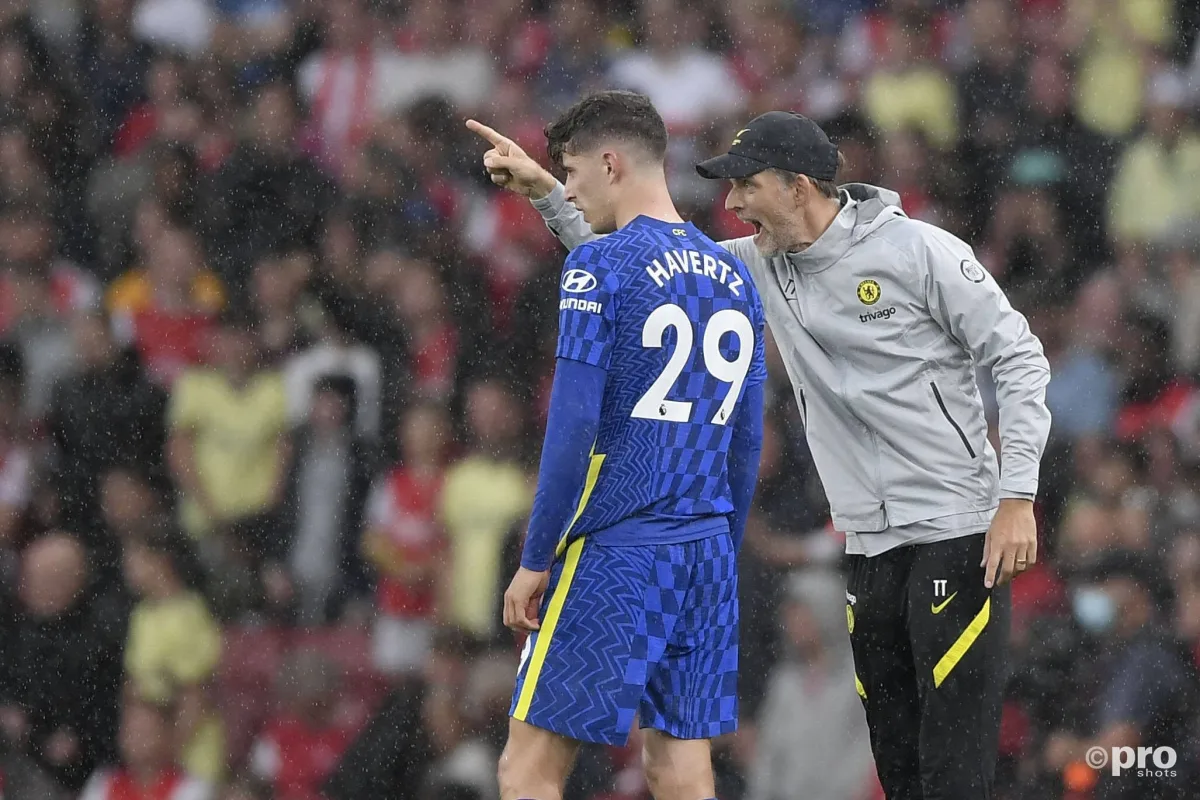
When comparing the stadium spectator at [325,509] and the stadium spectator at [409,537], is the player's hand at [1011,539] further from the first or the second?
the stadium spectator at [325,509]

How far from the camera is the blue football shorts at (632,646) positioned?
11.0ft

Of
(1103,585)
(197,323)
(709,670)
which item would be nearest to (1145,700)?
(1103,585)

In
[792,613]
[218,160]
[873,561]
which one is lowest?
[792,613]

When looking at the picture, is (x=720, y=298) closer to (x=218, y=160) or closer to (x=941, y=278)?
(x=941, y=278)

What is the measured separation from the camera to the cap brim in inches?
150

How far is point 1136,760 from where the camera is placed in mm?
5723

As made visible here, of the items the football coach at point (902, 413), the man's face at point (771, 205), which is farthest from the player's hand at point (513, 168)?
the man's face at point (771, 205)

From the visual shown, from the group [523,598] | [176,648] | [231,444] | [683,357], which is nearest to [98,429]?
[231,444]

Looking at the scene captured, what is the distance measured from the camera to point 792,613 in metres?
5.84

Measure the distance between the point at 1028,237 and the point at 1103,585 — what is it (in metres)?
1.39

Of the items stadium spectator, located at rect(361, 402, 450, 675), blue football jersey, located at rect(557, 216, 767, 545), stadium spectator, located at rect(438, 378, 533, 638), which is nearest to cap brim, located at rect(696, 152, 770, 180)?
blue football jersey, located at rect(557, 216, 767, 545)

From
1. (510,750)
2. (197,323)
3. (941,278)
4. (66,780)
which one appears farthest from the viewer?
(197,323)

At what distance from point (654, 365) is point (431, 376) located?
321 cm

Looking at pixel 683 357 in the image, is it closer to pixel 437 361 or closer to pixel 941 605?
pixel 941 605
